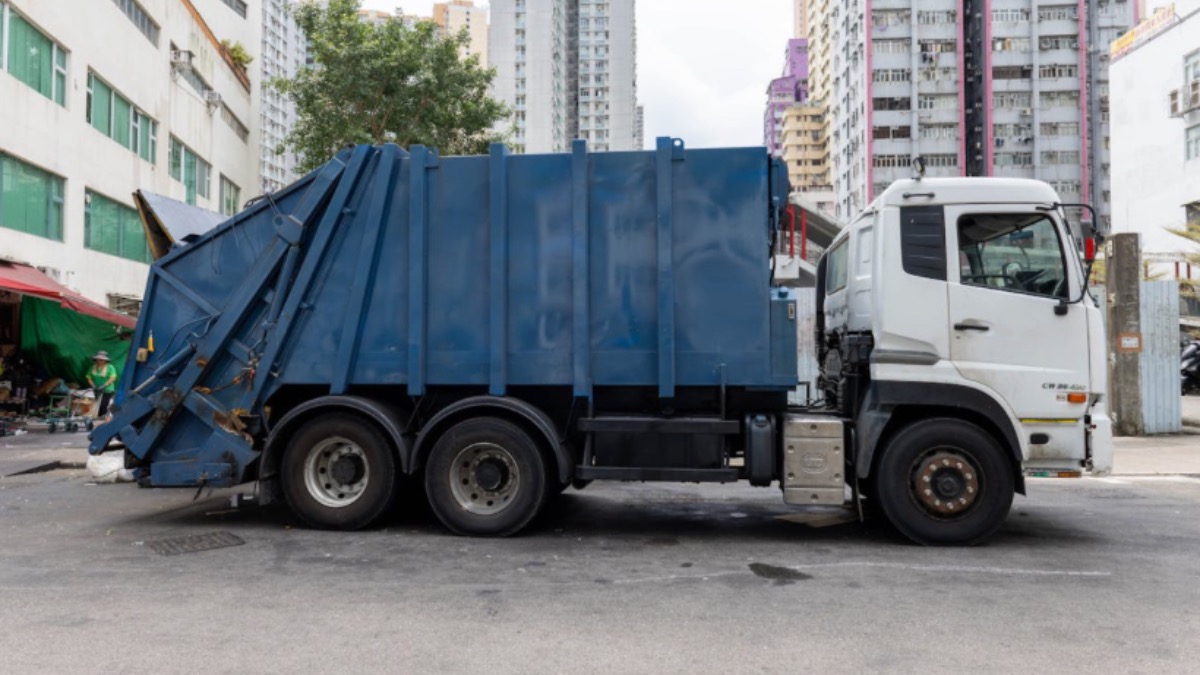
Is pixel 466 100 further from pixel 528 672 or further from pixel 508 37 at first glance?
pixel 508 37

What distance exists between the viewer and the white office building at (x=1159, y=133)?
33719 mm

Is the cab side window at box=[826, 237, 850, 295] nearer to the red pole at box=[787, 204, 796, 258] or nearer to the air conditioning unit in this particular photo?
the red pole at box=[787, 204, 796, 258]

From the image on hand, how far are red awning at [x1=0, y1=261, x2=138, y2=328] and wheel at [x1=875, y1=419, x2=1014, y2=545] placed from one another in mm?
12069

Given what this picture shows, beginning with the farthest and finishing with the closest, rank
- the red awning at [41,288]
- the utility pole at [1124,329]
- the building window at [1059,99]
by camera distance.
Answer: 1. the building window at [1059,99]
2. the red awning at [41,288]
3. the utility pole at [1124,329]

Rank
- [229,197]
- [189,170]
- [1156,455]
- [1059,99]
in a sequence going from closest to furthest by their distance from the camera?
[1156,455] < [189,170] < [229,197] < [1059,99]

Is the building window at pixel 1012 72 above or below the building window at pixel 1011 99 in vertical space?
above

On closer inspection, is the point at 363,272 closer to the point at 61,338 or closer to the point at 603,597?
the point at 603,597

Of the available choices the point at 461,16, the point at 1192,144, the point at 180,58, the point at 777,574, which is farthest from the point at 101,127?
the point at 461,16

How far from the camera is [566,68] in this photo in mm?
122938

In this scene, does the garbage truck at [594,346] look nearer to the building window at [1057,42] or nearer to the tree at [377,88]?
the tree at [377,88]

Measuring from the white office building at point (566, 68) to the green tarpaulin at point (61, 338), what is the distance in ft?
268

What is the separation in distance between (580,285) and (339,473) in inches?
98.7

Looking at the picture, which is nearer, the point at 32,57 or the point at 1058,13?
the point at 32,57

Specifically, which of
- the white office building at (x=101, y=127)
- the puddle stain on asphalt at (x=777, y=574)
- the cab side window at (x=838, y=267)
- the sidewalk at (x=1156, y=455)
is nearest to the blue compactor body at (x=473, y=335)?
the puddle stain on asphalt at (x=777, y=574)
